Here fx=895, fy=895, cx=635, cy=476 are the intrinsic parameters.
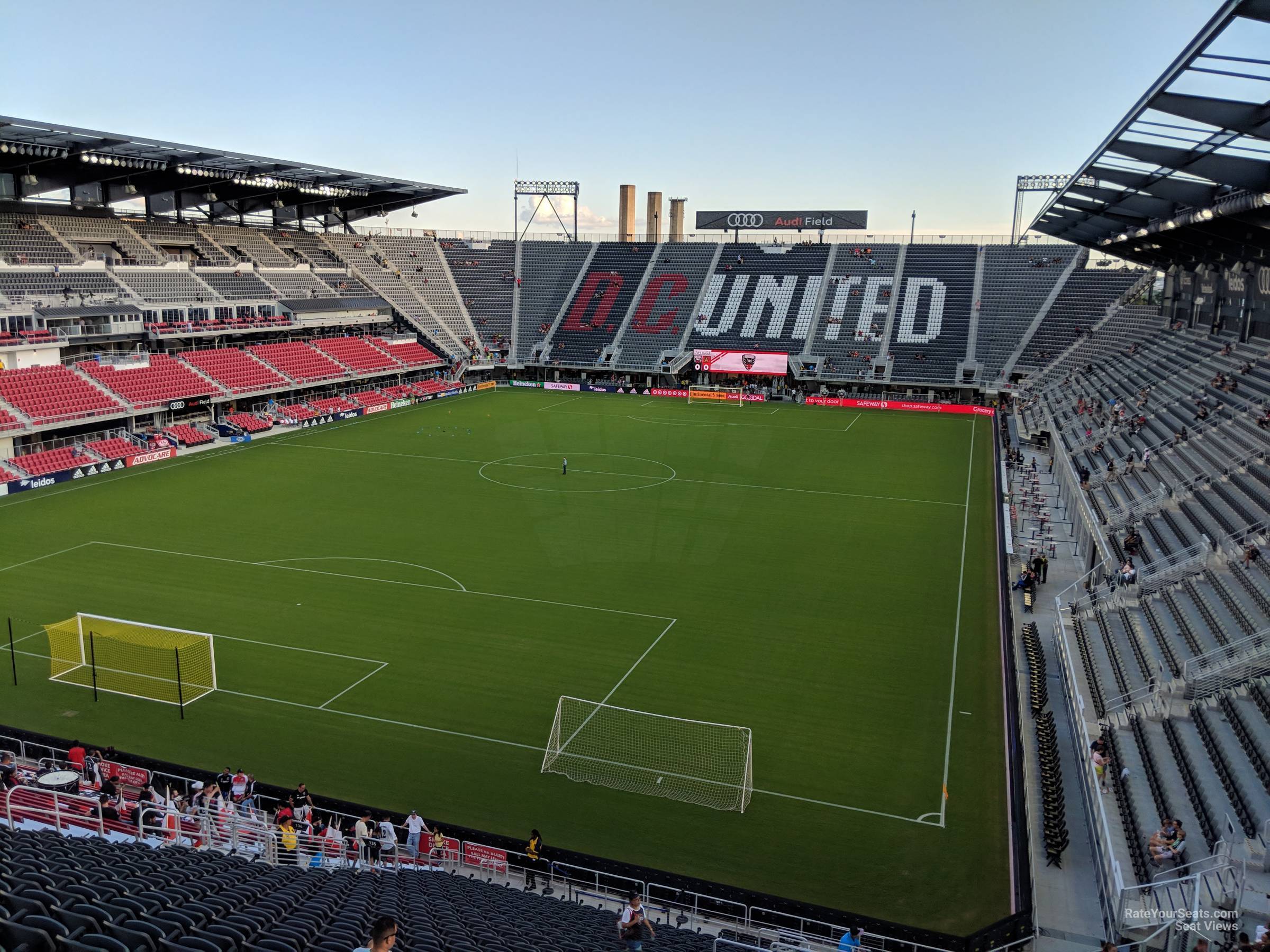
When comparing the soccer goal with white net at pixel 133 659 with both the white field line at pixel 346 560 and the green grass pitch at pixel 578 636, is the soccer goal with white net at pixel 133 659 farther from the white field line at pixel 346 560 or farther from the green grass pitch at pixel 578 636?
the white field line at pixel 346 560

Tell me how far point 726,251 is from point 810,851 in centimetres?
7400

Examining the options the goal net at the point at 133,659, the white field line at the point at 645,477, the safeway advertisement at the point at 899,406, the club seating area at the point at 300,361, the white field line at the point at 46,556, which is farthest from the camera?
the safeway advertisement at the point at 899,406

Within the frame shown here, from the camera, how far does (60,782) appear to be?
547 inches

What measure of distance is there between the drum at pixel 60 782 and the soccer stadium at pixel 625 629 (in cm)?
9

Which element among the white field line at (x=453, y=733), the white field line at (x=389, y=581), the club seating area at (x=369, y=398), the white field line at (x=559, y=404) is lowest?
the white field line at (x=453, y=733)

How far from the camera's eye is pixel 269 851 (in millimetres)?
13359

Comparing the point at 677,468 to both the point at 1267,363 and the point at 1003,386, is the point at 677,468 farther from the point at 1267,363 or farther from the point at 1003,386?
the point at 1003,386

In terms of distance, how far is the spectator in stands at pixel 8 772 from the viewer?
46.3 feet

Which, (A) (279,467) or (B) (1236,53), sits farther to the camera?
(A) (279,467)

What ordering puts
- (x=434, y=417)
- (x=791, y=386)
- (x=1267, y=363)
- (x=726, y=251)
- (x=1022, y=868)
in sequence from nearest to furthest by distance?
(x=1022, y=868) → (x=1267, y=363) → (x=434, y=417) → (x=791, y=386) → (x=726, y=251)

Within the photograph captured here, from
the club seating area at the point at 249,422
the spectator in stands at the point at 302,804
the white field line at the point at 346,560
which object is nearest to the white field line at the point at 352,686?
the spectator in stands at the point at 302,804

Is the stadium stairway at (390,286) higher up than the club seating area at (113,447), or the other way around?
the stadium stairway at (390,286)

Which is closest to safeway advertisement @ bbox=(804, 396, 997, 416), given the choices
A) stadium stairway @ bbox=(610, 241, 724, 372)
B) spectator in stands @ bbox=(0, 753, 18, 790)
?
stadium stairway @ bbox=(610, 241, 724, 372)

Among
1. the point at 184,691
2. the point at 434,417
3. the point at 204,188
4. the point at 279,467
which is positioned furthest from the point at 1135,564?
the point at 204,188
